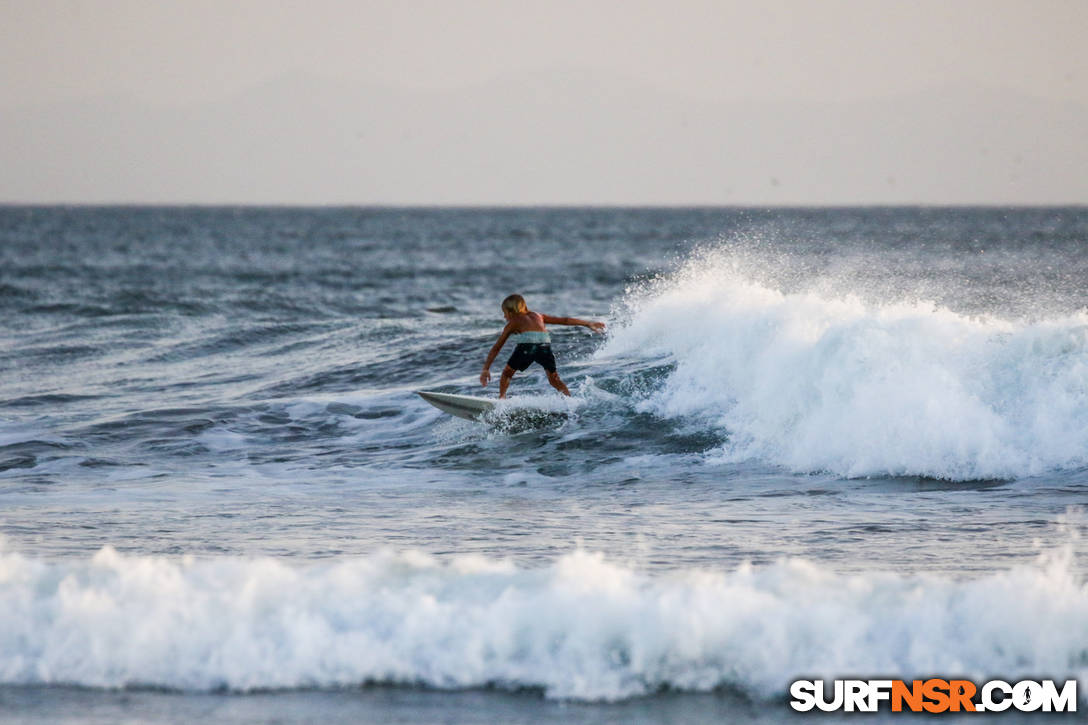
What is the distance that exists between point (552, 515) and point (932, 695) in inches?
172

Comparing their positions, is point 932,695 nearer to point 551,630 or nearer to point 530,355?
point 551,630

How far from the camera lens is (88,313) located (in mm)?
29094

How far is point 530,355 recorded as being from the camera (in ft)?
44.0

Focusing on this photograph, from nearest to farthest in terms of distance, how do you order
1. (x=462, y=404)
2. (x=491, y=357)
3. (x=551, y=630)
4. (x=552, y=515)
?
1. (x=551, y=630)
2. (x=552, y=515)
3. (x=491, y=357)
4. (x=462, y=404)

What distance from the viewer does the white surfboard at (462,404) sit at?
13641 mm

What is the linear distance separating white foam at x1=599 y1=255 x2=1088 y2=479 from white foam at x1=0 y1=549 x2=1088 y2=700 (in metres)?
4.76

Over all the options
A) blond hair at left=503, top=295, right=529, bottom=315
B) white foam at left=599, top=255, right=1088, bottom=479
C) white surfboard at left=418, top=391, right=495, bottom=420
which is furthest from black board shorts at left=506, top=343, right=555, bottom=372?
white foam at left=599, top=255, right=1088, bottom=479

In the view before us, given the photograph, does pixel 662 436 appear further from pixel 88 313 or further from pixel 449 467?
pixel 88 313

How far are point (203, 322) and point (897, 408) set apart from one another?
18.5m

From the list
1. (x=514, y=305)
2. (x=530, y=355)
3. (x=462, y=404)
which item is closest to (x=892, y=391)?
(x=530, y=355)

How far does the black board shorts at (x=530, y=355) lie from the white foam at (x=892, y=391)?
1.56 metres

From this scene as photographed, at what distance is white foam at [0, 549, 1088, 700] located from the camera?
605 cm

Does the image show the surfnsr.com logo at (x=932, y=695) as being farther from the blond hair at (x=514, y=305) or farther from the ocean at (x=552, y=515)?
the blond hair at (x=514, y=305)

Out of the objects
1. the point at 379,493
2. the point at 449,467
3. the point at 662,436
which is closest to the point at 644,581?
the point at 379,493
